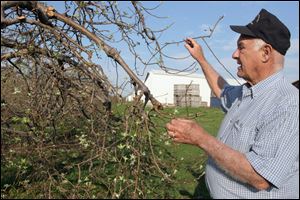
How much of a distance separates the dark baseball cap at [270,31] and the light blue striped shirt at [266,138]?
0.18m

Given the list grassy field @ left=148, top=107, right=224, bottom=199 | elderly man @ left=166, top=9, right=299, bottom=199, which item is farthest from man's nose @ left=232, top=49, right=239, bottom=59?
grassy field @ left=148, top=107, right=224, bottom=199

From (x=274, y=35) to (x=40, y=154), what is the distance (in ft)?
11.7

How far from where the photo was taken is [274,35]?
2.61m

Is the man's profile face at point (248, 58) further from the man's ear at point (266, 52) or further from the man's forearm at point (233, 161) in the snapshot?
the man's forearm at point (233, 161)

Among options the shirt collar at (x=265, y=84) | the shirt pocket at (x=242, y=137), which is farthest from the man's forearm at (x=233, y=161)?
the shirt collar at (x=265, y=84)

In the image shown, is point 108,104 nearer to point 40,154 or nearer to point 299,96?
point 40,154

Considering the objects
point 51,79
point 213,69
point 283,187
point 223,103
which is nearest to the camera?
point 283,187

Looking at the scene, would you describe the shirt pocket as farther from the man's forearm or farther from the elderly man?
the man's forearm

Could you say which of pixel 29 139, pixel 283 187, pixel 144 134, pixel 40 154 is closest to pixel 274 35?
pixel 283 187

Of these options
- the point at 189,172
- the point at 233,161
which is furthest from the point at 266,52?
the point at 189,172

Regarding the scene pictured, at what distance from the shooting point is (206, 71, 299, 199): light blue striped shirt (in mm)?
2281

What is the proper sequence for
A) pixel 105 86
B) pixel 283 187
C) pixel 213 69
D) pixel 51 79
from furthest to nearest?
pixel 51 79 → pixel 105 86 → pixel 213 69 → pixel 283 187

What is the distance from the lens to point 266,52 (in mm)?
2617

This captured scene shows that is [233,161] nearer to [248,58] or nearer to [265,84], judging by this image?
[265,84]
